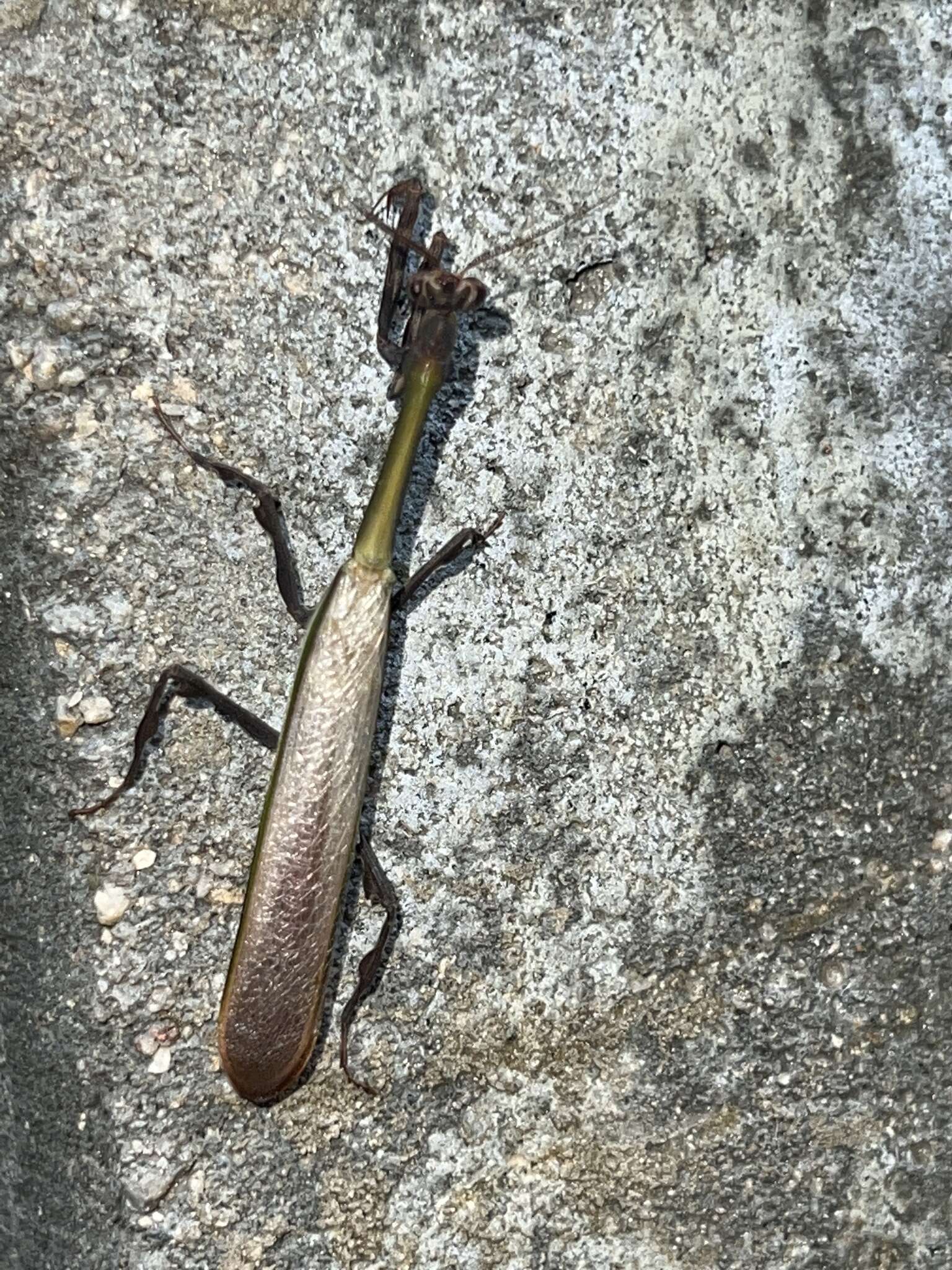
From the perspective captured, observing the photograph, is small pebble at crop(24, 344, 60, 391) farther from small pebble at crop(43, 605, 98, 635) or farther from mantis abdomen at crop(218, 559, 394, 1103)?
mantis abdomen at crop(218, 559, 394, 1103)

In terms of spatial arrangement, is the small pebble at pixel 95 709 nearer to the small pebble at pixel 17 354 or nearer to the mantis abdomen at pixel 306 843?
the mantis abdomen at pixel 306 843

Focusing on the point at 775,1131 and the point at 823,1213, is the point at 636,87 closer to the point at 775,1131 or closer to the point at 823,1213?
the point at 775,1131

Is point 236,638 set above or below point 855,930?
above

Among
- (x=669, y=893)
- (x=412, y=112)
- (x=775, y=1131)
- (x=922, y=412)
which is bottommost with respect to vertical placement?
(x=775, y=1131)

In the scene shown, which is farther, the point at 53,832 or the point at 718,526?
the point at 718,526

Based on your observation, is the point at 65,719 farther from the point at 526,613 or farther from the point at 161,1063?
the point at 526,613

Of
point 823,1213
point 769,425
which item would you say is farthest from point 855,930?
point 769,425

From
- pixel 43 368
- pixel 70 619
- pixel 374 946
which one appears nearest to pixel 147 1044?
pixel 374 946
